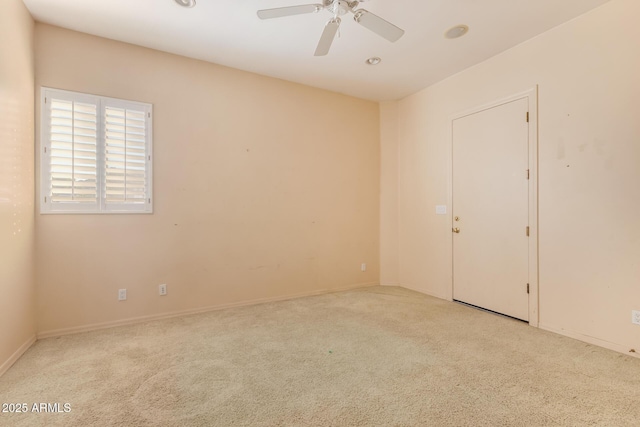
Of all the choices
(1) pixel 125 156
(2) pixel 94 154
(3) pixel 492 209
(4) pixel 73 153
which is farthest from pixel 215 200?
(3) pixel 492 209

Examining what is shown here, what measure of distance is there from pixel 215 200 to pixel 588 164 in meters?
3.69

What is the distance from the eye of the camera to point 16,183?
2.36m

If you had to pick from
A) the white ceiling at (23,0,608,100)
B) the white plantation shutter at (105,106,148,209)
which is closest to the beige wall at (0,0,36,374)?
the white ceiling at (23,0,608,100)

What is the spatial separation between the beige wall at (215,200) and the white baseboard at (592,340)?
2291 millimetres

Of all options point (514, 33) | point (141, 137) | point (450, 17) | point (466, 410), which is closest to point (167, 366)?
point (466, 410)

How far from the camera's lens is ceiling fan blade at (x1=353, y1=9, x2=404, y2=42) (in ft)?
6.79

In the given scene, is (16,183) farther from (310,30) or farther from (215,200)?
(310,30)

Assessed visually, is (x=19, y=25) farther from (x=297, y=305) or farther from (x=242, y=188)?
(x=297, y=305)

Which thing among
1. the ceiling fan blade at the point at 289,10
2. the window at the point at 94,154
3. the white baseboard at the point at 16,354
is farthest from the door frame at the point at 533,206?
the white baseboard at the point at 16,354

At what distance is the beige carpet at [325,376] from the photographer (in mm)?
1685

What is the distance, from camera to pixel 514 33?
2.92 meters

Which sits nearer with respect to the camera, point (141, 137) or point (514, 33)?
point (514, 33)

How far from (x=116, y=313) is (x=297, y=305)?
1897 millimetres

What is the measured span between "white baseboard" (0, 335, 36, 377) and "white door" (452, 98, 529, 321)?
4319 millimetres
